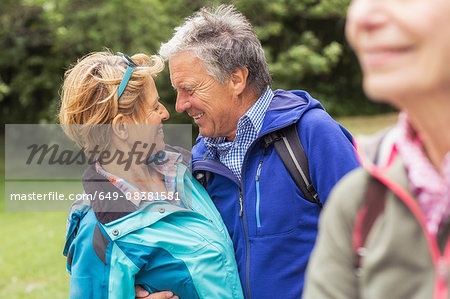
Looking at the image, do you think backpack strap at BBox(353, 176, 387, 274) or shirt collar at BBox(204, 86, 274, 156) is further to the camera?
shirt collar at BBox(204, 86, 274, 156)

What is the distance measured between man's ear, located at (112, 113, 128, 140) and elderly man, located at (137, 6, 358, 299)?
333 mm

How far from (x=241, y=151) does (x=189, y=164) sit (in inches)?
12.7

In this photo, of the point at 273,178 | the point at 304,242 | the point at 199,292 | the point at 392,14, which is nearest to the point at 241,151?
the point at 273,178

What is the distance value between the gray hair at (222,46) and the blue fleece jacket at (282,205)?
1.24ft

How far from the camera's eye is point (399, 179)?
3.05 feet

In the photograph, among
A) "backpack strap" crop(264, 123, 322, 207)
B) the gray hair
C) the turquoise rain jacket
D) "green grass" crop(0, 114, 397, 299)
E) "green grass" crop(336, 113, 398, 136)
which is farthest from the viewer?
"green grass" crop(336, 113, 398, 136)

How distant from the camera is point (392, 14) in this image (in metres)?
0.85

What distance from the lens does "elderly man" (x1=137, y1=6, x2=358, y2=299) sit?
2254mm

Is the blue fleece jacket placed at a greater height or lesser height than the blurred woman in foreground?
lesser

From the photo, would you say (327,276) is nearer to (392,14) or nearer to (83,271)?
(392,14)

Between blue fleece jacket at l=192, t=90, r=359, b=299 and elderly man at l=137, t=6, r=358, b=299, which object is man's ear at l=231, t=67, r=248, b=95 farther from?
blue fleece jacket at l=192, t=90, r=359, b=299

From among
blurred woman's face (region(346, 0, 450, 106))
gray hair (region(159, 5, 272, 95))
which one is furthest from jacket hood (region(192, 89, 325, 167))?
blurred woman's face (region(346, 0, 450, 106))

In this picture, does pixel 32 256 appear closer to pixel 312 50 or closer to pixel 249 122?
pixel 249 122

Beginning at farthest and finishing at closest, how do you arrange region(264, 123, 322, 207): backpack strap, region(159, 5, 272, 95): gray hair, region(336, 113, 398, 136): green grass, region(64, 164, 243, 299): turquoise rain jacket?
region(336, 113, 398, 136): green grass, region(159, 5, 272, 95): gray hair, region(264, 123, 322, 207): backpack strap, region(64, 164, 243, 299): turquoise rain jacket
